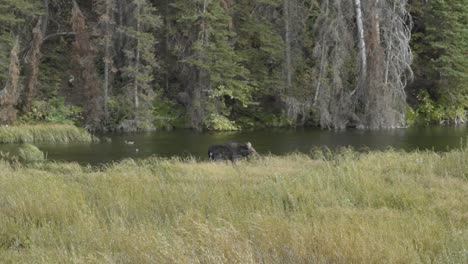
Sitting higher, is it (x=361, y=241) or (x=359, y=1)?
(x=359, y=1)

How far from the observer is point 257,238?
5281 millimetres

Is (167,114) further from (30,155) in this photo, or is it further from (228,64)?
(30,155)

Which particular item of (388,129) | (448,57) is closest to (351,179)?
(388,129)

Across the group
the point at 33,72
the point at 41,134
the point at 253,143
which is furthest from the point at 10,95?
the point at 253,143

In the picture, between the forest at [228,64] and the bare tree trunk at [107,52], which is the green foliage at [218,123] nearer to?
the forest at [228,64]

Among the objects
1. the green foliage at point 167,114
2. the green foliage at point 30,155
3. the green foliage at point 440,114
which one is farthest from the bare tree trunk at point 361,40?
the green foliage at point 30,155

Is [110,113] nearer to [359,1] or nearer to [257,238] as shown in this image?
[359,1]

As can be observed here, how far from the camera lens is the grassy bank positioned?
91.0ft

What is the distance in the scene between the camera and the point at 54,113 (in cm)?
3438

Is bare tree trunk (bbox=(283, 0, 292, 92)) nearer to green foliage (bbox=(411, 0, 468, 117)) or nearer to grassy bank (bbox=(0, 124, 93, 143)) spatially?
green foliage (bbox=(411, 0, 468, 117))

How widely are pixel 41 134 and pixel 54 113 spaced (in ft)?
20.2

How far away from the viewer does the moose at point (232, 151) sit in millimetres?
18812

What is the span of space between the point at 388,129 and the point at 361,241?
3146 cm

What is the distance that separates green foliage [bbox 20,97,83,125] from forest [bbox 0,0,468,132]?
0.32 ft
